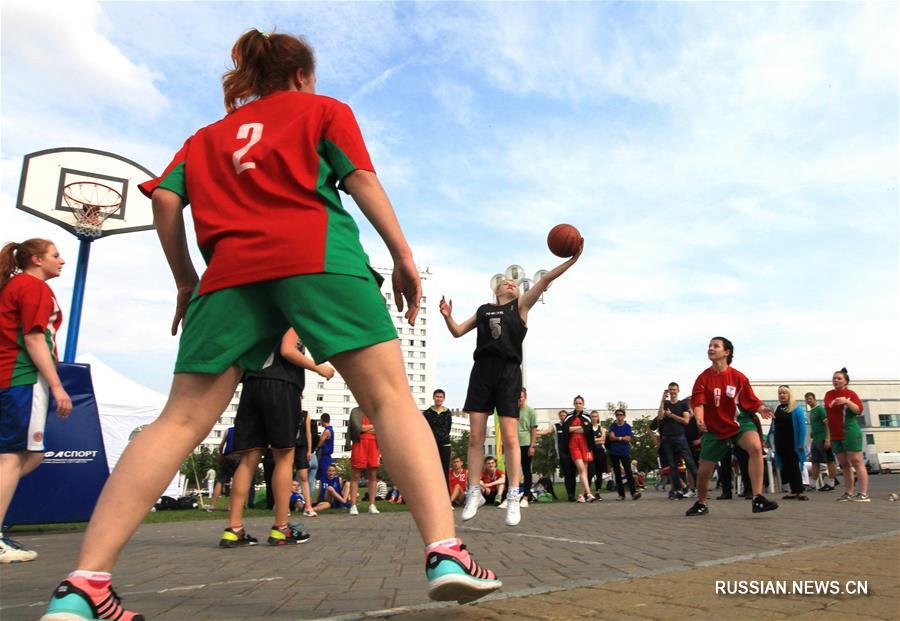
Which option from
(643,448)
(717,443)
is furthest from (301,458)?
(643,448)

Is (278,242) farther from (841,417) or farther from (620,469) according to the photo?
(620,469)

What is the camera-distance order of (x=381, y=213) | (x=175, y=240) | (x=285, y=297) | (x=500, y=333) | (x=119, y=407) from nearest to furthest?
1. (x=285, y=297)
2. (x=381, y=213)
3. (x=175, y=240)
4. (x=500, y=333)
5. (x=119, y=407)

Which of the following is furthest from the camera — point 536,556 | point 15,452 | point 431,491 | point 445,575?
point 15,452

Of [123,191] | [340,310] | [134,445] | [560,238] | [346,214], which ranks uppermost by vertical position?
[123,191]

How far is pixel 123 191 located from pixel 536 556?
47.5 feet

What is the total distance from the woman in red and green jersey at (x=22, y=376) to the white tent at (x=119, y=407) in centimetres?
1223

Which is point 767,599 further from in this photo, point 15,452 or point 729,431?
point 729,431

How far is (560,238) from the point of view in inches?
245

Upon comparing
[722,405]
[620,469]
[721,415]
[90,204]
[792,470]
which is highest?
[90,204]

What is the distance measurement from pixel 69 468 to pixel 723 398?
25.8ft

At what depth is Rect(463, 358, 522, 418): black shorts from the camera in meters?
6.25

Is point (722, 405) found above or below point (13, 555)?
above

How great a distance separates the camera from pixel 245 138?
2574mm

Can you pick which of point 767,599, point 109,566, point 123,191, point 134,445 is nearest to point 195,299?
point 134,445
